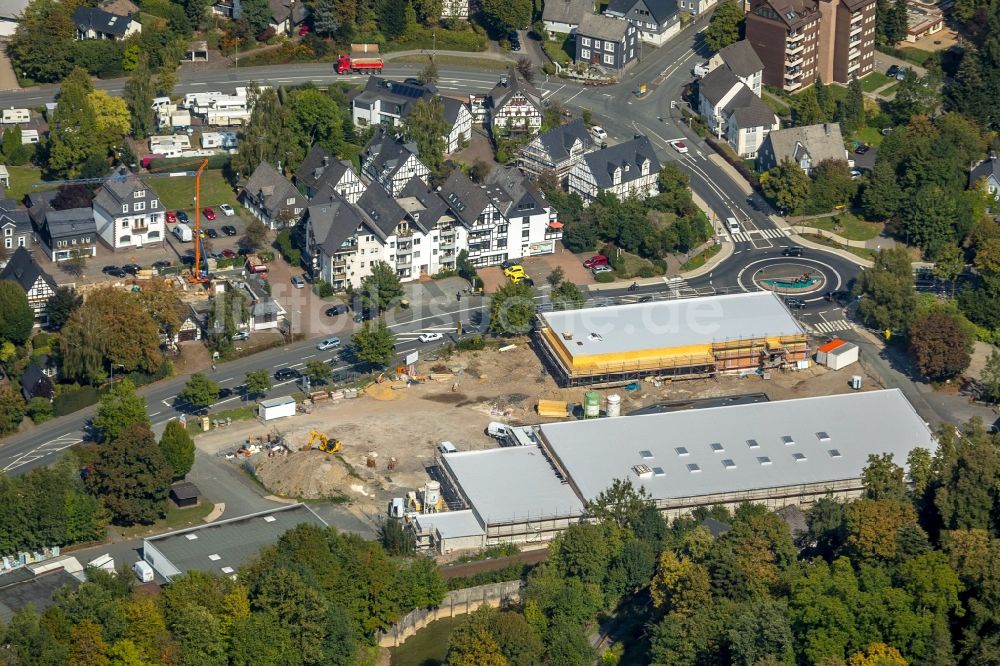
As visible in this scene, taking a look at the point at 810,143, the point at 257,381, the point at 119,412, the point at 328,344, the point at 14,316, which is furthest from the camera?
the point at 810,143

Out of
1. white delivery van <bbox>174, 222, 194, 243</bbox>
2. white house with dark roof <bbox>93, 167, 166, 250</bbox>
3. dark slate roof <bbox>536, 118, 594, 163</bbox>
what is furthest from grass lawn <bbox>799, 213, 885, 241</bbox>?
white house with dark roof <bbox>93, 167, 166, 250</bbox>

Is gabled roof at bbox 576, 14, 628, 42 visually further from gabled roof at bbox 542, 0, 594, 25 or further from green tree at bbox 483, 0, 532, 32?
green tree at bbox 483, 0, 532, 32

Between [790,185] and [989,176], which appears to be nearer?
[790,185]

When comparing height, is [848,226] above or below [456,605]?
above

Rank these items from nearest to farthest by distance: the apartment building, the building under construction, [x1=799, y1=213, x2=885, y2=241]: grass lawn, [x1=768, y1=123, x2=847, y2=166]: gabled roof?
the building under construction < [x1=799, y1=213, x2=885, y2=241]: grass lawn < [x1=768, y1=123, x2=847, y2=166]: gabled roof < the apartment building

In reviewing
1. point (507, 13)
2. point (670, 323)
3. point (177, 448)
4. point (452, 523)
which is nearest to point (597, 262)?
point (670, 323)

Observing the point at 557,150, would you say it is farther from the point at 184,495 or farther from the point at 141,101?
the point at 184,495

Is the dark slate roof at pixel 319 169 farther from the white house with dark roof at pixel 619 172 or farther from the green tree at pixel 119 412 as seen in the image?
the green tree at pixel 119 412

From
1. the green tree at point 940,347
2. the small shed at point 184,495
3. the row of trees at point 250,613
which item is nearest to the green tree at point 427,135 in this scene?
the green tree at point 940,347
